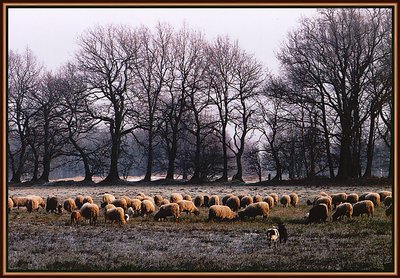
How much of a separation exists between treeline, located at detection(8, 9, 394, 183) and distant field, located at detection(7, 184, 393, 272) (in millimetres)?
14383

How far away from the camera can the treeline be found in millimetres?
33156

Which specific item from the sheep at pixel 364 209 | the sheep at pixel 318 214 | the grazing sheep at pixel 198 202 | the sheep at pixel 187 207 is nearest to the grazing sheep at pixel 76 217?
the sheep at pixel 187 207

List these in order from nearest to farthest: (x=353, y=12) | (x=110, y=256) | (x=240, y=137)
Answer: (x=110, y=256) → (x=353, y=12) → (x=240, y=137)

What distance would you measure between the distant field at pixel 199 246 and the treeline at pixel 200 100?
47.2ft

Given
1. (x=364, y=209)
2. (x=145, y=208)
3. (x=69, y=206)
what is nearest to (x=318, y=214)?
(x=364, y=209)

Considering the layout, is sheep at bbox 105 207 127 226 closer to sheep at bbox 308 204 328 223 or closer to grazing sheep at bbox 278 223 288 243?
grazing sheep at bbox 278 223 288 243

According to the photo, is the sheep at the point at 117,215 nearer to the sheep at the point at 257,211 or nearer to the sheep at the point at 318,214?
the sheep at the point at 257,211

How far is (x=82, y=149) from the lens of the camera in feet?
145

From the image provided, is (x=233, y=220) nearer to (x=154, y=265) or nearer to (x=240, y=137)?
(x=154, y=265)

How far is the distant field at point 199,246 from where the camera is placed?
432 inches

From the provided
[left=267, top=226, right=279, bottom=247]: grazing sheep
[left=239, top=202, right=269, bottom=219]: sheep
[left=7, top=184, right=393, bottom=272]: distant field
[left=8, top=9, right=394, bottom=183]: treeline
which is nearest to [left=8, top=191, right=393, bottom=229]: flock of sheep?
[left=239, top=202, right=269, bottom=219]: sheep

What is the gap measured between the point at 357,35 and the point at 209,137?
18716mm

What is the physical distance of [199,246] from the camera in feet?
43.3

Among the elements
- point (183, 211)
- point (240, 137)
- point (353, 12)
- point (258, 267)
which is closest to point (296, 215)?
point (183, 211)
